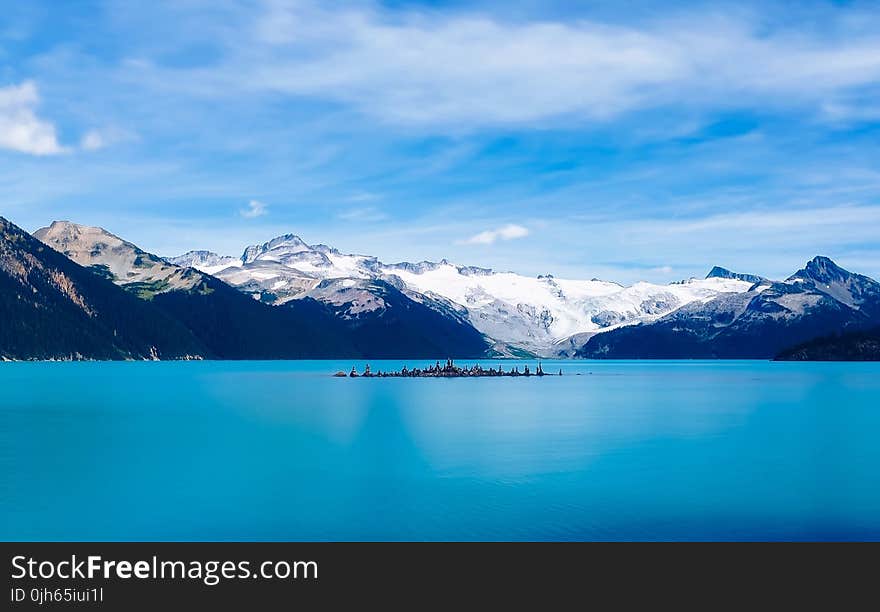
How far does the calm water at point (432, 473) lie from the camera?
45.8 metres

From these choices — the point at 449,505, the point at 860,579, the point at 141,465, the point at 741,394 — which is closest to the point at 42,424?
the point at 141,465

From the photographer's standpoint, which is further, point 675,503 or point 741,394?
point 741,394

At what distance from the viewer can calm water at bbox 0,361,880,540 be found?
4584 centimetres

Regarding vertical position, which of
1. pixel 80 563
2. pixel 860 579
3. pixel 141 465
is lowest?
pixel 860 579

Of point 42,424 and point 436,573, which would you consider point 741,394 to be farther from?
point 436,573

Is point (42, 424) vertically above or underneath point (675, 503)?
above

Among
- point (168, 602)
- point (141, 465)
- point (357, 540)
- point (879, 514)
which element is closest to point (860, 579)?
point (879, 514)

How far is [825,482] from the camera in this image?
60531 millimetres

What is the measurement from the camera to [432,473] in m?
65.8

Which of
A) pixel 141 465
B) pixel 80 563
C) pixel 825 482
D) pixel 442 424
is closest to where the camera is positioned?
pixel 80 563

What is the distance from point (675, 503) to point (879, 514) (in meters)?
11.5

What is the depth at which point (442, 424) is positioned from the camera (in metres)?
110

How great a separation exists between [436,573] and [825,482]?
3683cm

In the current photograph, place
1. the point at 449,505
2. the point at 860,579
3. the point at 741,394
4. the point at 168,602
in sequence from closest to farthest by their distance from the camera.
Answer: the point at 168,602
the point at 860,579
the point at 449,505
the point at 741,394
